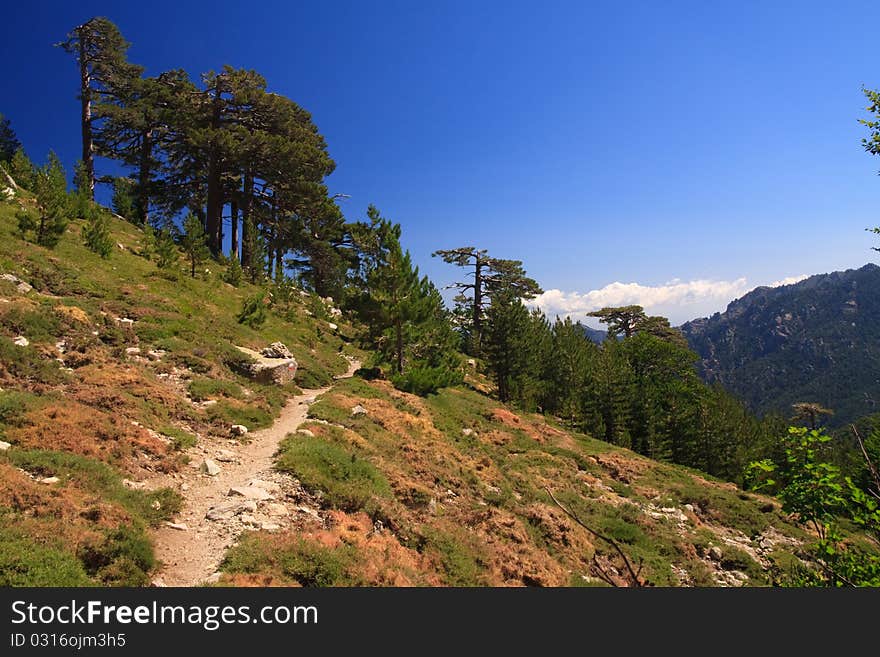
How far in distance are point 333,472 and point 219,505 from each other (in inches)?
117

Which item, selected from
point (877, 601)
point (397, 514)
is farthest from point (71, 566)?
point (877, 601)

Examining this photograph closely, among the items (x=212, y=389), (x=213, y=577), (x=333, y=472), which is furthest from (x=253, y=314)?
(x=213, y=577)

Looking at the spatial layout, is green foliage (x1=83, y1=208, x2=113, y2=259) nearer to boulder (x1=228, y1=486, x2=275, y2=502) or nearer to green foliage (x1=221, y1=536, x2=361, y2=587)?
boulder (x1=228, y1=486, x2=275, y2=502)

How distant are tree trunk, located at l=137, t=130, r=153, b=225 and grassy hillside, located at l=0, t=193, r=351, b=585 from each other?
40.0ft

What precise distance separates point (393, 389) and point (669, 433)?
96.0 feet

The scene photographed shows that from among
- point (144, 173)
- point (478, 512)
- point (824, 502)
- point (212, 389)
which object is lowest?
point (478, 512)

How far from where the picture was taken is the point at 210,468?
397 inches

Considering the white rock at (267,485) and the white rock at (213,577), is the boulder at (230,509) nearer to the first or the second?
the white rock at (267,485)

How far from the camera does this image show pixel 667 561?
14.6 meters

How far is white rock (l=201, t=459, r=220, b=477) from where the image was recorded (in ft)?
32.7

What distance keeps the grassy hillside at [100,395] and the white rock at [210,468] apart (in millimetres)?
507

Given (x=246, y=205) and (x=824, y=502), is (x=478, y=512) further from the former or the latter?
(x=246, y=205)

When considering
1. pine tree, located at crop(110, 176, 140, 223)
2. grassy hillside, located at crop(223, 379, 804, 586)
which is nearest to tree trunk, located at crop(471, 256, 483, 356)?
grassy hillside, located at crop(223, 379, 804, 586)

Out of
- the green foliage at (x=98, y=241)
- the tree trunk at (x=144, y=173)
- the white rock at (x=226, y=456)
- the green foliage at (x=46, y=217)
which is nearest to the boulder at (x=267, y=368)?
the white rock at (x=226, y=456)
